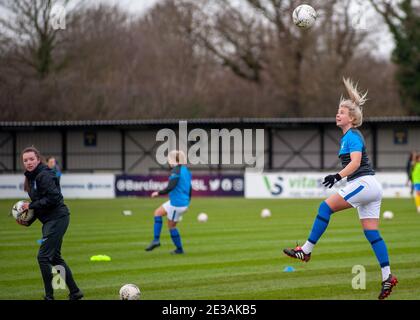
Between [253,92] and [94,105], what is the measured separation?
12687mm

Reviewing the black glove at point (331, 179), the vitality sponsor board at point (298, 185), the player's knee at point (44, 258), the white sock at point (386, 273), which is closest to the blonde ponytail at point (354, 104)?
the black glove at point (331, 179)

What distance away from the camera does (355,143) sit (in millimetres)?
11414

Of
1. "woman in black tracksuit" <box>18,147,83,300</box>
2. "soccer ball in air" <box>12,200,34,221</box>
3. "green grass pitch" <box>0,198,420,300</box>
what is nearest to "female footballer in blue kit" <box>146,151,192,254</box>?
"green grass pitch" <box>0,198,420,300</box>

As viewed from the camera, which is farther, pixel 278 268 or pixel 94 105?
pixel 94 105

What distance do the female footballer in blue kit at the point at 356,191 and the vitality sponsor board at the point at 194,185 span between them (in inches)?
1271

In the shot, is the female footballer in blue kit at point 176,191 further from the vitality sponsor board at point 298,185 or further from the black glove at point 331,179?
the vitality sponsor board at point 298,185

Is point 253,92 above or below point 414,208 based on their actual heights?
above

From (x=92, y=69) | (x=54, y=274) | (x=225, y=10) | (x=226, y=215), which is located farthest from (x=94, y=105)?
(x=54, y=274)

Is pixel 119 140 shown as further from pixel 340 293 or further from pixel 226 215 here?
pixel 340 293

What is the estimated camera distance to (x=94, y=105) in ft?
176

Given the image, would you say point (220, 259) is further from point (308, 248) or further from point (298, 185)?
point (298, 185)

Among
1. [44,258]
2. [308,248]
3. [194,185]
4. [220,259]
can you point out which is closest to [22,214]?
[44,258]
